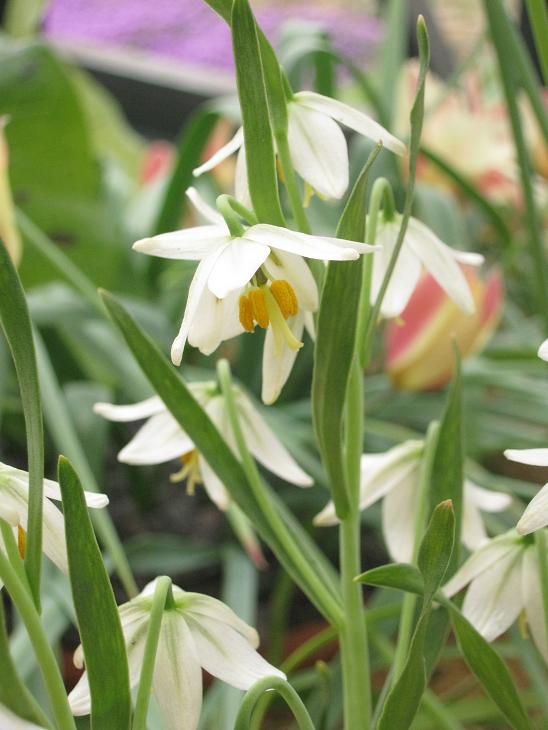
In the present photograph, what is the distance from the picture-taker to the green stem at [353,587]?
0.25 m

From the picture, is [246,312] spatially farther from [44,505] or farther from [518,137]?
[518,137]

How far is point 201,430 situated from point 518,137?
0.63 feet

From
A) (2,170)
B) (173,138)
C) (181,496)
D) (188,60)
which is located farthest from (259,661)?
(188,60)

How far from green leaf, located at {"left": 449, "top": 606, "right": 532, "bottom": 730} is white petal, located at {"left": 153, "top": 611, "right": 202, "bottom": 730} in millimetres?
60

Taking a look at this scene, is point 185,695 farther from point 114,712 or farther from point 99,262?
point 99,262

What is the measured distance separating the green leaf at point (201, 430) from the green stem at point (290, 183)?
47 millimetres

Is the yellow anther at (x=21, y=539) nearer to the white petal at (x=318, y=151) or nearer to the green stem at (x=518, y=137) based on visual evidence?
the white petal at (x=318, y=151)

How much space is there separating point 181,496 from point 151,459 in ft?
1.29

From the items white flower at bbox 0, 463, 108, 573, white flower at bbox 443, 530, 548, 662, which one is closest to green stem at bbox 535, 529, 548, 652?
white flower at bbox 443, 530, 548, 662

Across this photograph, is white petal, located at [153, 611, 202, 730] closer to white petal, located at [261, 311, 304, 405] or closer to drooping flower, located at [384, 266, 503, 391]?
white petal, located at [261, 311, 304, 405]

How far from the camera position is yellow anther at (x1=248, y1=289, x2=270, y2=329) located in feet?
0.72

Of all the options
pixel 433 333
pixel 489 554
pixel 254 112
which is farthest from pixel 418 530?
pixel 433 333

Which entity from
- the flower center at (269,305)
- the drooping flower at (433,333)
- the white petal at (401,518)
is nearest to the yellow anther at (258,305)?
the flower center at (269,305)

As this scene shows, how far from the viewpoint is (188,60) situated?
1661mm
